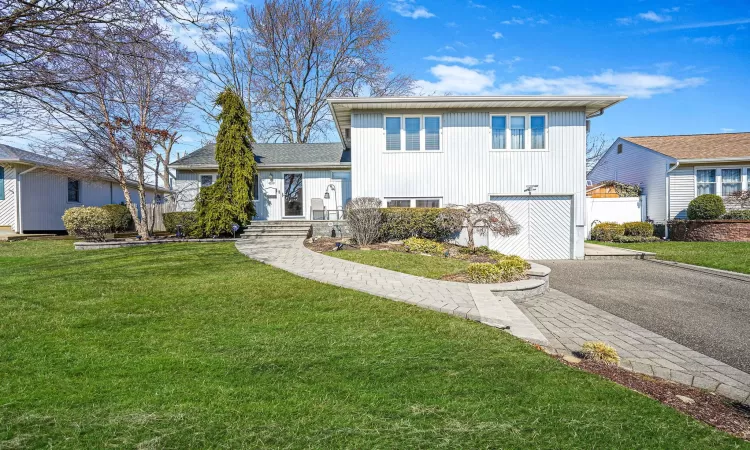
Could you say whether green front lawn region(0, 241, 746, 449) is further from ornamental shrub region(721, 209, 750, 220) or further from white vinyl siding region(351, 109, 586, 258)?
ornamental shrub region(721, 209, 750, 220)

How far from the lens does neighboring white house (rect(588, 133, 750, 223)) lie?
1678cm

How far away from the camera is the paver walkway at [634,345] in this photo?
318cm

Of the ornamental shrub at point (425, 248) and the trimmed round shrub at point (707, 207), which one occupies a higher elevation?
the trimmed round shrub at point (707, 207)

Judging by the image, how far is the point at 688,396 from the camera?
2.85 m

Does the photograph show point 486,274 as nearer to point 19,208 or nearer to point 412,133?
point 412,133

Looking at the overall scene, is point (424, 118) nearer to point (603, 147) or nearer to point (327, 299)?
point (327, 299)

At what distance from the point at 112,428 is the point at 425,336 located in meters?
2.65

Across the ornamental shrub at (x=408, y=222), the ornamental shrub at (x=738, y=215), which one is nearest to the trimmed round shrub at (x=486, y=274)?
the ornamental shrub at (x=408, y=222)

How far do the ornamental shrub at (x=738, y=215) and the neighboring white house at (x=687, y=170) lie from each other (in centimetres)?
144

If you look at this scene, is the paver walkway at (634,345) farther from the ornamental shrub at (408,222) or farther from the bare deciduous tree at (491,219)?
the ornamental shrub at (408,222)

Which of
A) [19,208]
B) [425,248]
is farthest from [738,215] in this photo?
[19,208]

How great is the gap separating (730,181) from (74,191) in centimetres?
3040

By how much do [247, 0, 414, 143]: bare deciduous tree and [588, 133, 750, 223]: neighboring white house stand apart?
15276mm

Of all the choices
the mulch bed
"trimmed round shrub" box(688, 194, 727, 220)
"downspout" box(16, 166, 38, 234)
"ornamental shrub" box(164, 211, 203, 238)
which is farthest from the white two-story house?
"downspout" box(16, 166, 38, 234)
